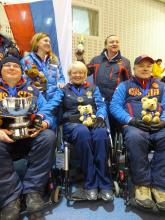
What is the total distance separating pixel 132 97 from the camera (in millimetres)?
2096

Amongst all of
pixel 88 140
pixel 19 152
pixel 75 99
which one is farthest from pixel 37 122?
pixel 75 99

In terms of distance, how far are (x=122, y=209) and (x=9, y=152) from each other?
Answer: 0.90m

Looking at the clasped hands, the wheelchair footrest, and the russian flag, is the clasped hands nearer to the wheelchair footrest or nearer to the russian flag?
the wheelchair footrest

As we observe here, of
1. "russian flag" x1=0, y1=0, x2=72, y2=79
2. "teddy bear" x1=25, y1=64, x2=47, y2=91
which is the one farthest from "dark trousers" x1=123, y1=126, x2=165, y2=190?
"russian flag" x1=0, y1=0, x2=72, y2=79

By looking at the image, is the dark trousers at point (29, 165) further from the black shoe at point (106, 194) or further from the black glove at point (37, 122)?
the black shoe at point (106, 194)

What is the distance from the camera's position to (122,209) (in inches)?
68.0

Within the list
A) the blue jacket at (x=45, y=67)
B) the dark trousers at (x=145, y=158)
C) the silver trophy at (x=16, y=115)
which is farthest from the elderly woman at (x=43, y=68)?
the dark trousers at (x=145, y=158)

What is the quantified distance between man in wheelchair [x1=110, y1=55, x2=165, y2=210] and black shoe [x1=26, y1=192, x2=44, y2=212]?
66 cm

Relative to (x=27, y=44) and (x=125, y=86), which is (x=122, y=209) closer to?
(x=125, y=86)

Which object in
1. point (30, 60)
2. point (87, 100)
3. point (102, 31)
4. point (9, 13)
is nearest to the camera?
point (87, 100)

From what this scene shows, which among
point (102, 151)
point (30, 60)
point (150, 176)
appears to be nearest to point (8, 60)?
point (30, 60)

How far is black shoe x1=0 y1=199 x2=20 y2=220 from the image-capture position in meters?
1.44

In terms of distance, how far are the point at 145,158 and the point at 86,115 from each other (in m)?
0.61

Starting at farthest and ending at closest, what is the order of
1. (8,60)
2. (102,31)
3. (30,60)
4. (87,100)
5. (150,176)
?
(102,31)
(30,60)
(87,100)
(8,60)
(150,176)
